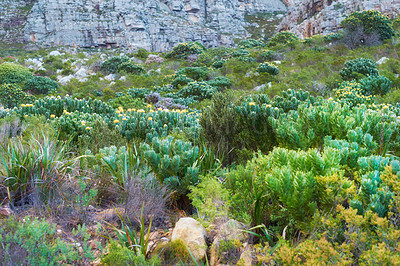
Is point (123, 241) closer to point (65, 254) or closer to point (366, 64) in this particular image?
point (65, 254)

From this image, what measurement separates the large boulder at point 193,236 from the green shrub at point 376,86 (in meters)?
8.12

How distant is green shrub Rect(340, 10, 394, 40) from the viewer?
58.1ft

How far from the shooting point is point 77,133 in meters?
4.82

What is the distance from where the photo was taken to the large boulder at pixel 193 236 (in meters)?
1.79

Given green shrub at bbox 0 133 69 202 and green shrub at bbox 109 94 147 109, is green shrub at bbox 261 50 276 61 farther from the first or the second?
green shrub at bbox 0 133 69 202

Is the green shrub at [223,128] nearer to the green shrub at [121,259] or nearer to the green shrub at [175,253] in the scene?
the green shrub at [175,253]

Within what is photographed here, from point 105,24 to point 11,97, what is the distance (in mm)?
35794

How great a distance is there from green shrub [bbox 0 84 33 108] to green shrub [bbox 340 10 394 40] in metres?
20.5

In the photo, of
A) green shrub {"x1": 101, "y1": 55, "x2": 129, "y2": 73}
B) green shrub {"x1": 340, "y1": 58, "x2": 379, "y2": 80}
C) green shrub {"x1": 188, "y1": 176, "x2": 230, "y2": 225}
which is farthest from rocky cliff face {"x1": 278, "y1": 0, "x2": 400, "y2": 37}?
green shrub {"x1": 188, "y1": 176, "x2": 230, "y2": 225}

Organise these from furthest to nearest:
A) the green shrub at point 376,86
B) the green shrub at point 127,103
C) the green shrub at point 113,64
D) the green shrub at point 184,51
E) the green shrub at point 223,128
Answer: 1. the green shrub at point 184,51
2. the green shrub at point 113,64
3. the green shrub at point 127,103
4. the green shrub at point 376,86
5. the green shrub at point 223,128

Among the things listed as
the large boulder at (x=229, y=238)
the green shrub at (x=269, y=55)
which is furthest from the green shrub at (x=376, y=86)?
the green shrub at (x=269, y=55)

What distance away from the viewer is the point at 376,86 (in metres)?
8.02

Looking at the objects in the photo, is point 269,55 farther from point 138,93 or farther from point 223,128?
point 223,128

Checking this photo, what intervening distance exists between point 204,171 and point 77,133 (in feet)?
9.72
